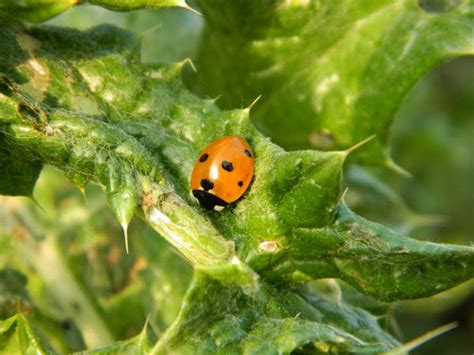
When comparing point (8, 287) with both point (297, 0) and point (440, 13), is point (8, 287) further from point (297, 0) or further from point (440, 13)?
point (440, 13)

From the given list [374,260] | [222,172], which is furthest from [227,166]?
[374,260]

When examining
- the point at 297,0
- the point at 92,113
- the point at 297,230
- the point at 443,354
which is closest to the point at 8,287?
the point at 92,113

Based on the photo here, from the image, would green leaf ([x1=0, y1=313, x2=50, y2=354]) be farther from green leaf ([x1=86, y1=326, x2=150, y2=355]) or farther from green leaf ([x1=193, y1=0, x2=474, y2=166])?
green leaf ([x1=193, y1=0, x2=474, y2=166])

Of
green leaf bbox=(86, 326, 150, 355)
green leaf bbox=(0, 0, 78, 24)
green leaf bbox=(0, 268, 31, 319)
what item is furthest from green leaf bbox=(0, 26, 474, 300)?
green leaf bbox=(0, 268, 31, 319)

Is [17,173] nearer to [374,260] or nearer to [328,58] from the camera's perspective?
[374,260]

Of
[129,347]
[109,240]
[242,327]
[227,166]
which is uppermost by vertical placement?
[227,166]

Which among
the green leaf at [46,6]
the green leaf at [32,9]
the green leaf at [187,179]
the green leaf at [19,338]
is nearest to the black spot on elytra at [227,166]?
the green leaf at [187,179]

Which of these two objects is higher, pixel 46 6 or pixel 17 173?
pixel 46 6
